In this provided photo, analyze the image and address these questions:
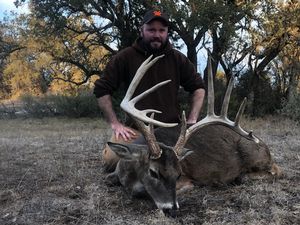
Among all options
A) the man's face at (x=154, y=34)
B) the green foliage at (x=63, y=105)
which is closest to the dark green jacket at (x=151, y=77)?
the man's face at (x=154, y=34)

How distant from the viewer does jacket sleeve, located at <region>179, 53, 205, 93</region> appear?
5602 mm

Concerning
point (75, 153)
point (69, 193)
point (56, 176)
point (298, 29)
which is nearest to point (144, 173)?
point (69, 193)

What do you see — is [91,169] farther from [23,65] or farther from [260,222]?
[23,65]

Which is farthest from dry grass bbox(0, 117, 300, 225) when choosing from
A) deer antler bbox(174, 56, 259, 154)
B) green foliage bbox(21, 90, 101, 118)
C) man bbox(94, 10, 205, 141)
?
green foliage bbox(21, 90, 101, 118)

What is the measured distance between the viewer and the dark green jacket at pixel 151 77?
17.3 feet

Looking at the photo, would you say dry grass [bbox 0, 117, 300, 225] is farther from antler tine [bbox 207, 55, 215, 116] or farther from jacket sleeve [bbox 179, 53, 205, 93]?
jacket sleeve [bbox 179, 53, 205, 93]

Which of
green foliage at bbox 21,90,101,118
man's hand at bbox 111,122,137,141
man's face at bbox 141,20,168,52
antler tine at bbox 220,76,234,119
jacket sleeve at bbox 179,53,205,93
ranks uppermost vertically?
man's face at bbox 141,20,168,52

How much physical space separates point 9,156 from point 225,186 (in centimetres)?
358

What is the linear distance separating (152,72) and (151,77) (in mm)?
59

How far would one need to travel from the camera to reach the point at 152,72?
5316mm

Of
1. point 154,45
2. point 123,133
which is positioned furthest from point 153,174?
point 154,45

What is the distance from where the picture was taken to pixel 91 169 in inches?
224

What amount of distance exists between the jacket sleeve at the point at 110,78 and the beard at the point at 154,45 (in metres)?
0.35

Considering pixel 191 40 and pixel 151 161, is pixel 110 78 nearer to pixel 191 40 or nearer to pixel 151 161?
pixel 151 161
